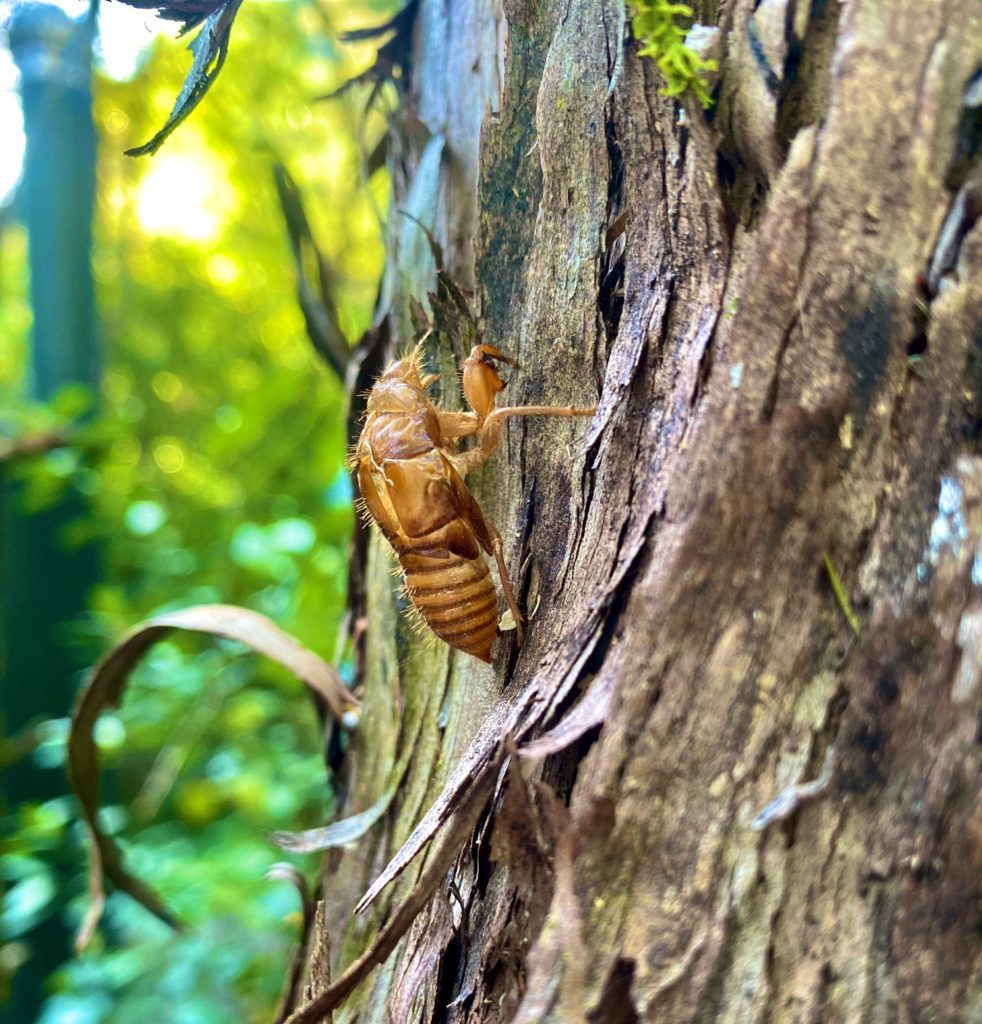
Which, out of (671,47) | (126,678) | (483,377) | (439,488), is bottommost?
(126,678)

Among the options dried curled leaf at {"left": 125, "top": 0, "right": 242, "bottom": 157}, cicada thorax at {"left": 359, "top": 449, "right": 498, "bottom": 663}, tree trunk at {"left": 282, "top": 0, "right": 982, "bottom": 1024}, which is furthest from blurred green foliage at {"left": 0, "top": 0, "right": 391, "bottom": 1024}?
tree trunk at {"left": 282, "top": 0, "right": 982, "bottom": 1024}

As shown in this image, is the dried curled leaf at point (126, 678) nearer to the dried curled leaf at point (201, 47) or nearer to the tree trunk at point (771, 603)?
the tree trunk at point (771, 603)

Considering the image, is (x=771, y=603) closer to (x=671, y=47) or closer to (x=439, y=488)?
(x=671, y=47)

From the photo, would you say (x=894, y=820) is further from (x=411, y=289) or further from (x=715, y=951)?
(x=411, y=289)

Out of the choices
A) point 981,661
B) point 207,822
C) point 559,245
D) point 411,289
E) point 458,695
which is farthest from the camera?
point 207,822

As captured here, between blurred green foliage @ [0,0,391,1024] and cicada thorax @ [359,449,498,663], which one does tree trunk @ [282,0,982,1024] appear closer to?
cicada thorax @ [359,449,498,663]

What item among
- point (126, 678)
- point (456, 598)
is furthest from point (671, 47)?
point (126, 678)

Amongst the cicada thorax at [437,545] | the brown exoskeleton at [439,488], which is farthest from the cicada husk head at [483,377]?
the cicada thorax at [437,545]

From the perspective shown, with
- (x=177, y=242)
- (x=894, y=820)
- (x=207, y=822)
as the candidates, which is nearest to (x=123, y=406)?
(x=177, y=242)
